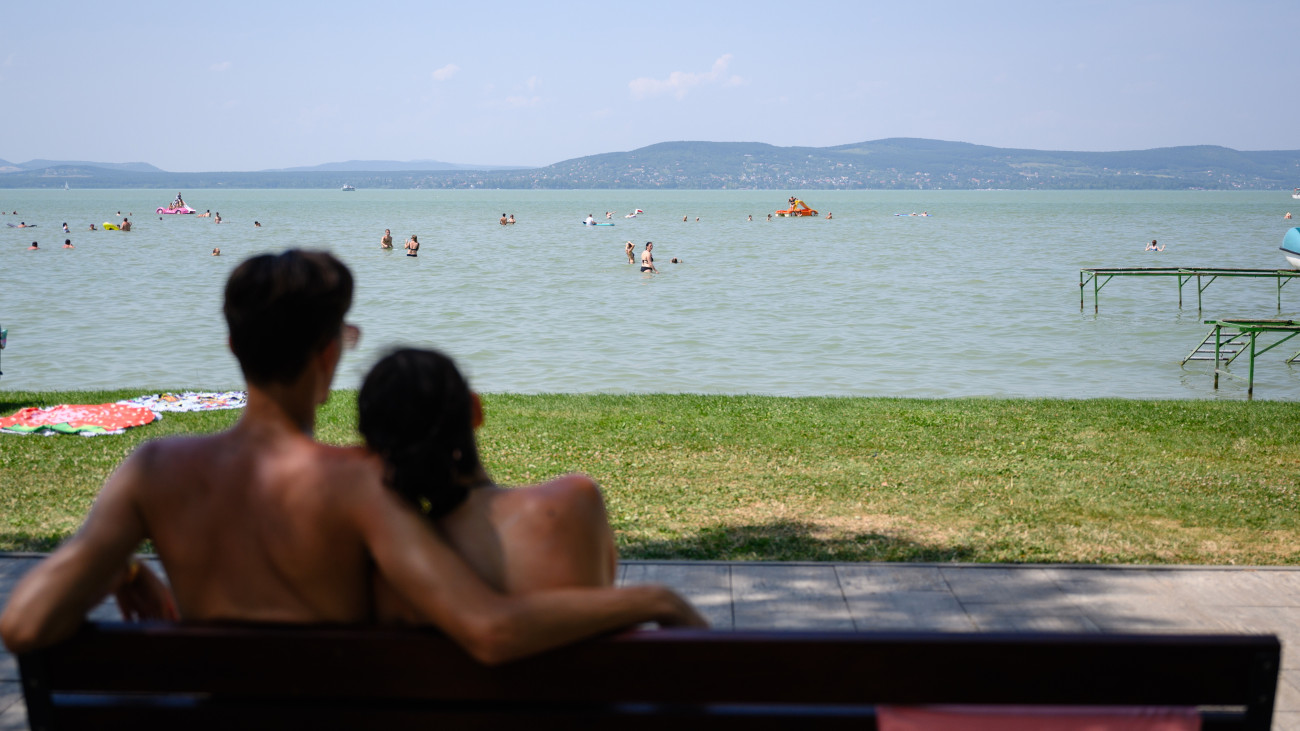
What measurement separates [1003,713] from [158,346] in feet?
65.8

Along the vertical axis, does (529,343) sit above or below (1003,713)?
below

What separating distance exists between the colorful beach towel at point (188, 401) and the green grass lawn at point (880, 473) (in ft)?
1.31

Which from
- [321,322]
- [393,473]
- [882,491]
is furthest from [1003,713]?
[882,491]

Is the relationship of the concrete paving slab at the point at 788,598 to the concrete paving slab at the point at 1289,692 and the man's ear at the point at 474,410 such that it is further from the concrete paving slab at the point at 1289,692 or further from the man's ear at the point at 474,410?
the man's ear at the point at 474,410

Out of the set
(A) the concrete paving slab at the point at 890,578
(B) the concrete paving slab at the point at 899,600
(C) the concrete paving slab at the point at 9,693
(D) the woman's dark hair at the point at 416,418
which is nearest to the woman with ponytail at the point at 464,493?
(D) the woman's dark hair at the point at 416,418

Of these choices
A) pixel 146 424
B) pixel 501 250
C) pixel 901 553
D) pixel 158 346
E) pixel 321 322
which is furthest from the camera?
pixel 501 250

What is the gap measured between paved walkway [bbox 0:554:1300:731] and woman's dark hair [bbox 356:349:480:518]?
8.84 ft

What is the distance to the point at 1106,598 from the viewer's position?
4.75 meters

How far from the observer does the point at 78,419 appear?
905cm

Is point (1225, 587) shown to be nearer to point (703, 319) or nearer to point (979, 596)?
point (979, 596)

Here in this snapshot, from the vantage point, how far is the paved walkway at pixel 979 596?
4430 millimetres

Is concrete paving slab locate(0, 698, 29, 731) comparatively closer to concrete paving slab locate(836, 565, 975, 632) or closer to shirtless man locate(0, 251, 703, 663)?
shirtless man locate(0, 251, 703, 663)

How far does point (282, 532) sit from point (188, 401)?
9724mm

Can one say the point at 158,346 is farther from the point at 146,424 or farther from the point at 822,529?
the point at 822,529
